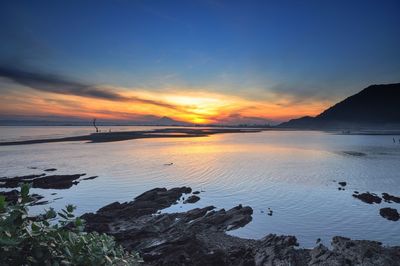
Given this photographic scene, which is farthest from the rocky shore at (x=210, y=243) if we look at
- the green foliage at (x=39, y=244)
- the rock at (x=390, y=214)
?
the green foliage at (x=39, y=244)

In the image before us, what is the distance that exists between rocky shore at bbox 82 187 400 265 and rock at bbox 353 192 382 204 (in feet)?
32.3

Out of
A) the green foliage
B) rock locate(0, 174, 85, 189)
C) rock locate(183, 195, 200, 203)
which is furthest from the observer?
rock locate(0, 174, 85, 189)

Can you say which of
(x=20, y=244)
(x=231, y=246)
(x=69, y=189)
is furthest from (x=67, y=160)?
(x=20, y=244)

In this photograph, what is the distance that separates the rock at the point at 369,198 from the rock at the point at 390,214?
2.96 meters

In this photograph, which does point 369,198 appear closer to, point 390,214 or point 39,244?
point 390,214

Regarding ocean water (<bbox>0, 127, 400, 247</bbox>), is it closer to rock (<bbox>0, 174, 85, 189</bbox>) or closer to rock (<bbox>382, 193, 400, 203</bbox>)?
rock (<bbox>382, 193, 400, 203</bbox>)

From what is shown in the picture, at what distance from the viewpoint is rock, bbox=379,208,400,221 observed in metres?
20.1

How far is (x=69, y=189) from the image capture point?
2930 centimetres

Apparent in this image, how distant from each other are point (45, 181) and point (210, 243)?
76.7ft

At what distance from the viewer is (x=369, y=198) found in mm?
25000

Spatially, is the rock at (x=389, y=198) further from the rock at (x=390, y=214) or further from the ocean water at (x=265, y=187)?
the rock at (x=390, y=214)

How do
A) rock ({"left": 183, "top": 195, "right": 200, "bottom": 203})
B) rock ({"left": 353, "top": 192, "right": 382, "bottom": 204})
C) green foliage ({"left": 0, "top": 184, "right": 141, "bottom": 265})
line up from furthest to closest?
rock ({"left": 353, "top": 192, "right": 382, "bottom": 204}), rock ({"left": 183, "top": 195, "right": 200, "bottom": 203}), green foliage ({"left": 0, "top": 184, "right": 141, "bottom": 265})

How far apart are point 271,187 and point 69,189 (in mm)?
19694

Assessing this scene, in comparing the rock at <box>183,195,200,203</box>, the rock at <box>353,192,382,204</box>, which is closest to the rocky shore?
the rock at <box>183,195,200,203</box>
